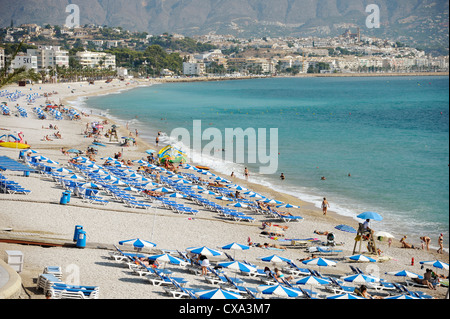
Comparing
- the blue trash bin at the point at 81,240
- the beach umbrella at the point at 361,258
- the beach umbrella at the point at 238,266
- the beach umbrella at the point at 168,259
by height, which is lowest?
the beach umbrella at the point at 361,258

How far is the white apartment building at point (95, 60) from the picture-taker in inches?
5384

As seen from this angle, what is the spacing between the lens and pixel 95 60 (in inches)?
5586

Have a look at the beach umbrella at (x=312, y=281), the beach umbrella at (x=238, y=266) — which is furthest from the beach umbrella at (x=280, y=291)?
the beach umbrella at (x=238, y=266)

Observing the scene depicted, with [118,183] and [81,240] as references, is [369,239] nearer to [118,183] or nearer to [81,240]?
[81,240]

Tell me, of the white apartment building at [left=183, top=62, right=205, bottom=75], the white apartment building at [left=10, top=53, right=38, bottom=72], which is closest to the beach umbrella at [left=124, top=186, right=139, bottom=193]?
the white apartment building at [left=10, top=53, right=38, bottom=72]

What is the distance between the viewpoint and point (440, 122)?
66.0m

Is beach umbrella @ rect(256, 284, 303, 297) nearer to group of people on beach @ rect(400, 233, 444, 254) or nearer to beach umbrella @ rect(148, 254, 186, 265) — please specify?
beach umbrella @ rect(148, 254, 186, 265)

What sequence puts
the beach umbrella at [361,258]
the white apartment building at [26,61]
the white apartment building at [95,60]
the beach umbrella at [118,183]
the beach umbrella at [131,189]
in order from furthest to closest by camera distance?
the white apartment building at [95,60]
the white apartment building at [26,61]
the beach umbrella at [118,183]
the beach umbrella at [131,189]
the beach umbrella at [361,258]

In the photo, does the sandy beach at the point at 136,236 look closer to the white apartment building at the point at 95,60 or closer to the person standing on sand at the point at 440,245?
the person standing on sand at the point at 440,245

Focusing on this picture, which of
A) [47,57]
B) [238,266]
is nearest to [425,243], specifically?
[238,266]

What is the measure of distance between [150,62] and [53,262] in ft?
534

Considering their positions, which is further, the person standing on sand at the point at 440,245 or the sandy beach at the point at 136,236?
the person standing on sand at the point at 440,245

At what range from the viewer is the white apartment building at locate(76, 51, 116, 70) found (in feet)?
449
